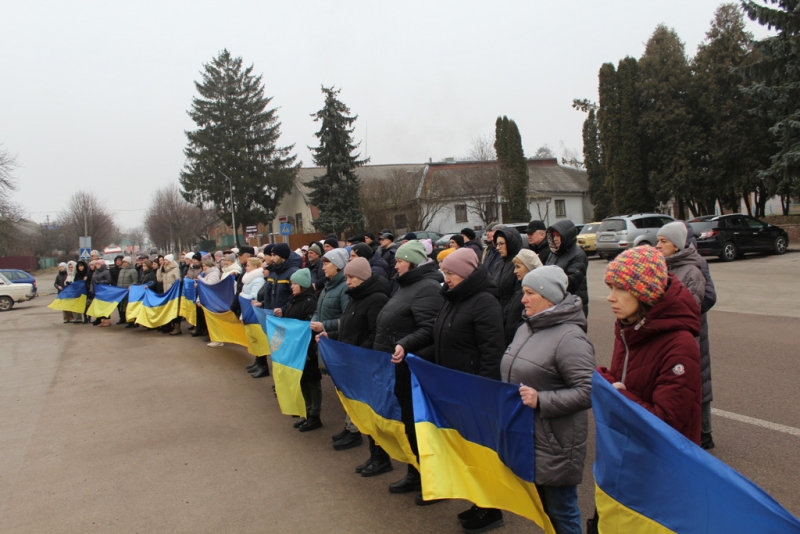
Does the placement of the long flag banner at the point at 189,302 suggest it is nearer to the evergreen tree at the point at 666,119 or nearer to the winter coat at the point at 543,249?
the winter coat at the point at 543,249

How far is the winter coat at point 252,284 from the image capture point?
9.52m

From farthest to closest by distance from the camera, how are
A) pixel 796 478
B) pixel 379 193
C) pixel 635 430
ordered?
pixel 379 193, pixel 796 478, pixel 635 430

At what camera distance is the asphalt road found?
4395mm

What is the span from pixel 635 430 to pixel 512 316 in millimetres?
2775

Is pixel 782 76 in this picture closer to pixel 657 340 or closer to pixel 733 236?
pixel 733 236

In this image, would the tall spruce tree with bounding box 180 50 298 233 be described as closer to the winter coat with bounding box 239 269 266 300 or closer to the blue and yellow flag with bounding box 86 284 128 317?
the blue and yellow flag with bounding box 86 284 128 317

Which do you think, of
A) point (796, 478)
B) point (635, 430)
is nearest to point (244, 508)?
point (635, 430)

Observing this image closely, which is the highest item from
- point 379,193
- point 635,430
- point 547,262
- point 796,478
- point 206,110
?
point 206,110

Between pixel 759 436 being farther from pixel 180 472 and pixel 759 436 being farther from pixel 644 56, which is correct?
pixel 644 56

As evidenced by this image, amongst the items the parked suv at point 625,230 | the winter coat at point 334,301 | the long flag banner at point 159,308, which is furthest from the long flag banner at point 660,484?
the parked suv at point 625,230

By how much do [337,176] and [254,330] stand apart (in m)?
35.8

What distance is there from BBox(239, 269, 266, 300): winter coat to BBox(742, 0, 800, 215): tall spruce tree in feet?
68.1

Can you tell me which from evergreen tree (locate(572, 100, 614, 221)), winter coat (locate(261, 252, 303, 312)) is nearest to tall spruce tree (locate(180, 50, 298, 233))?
evergreen tree (locate(572, 100, 614, 221))

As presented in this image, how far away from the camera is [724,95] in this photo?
31641 millimetres
